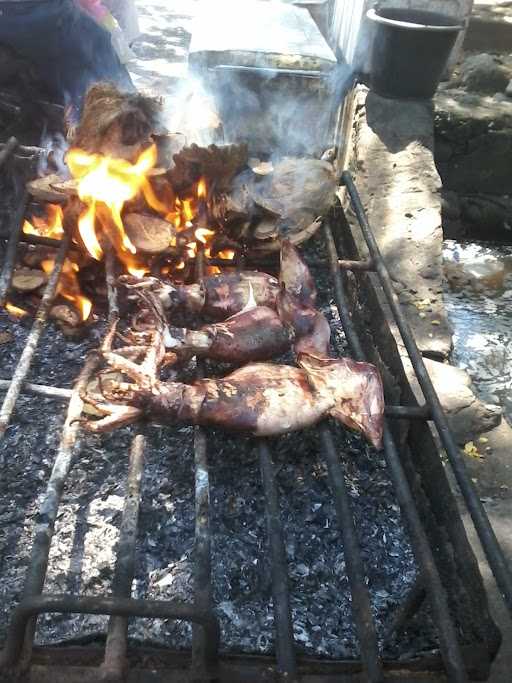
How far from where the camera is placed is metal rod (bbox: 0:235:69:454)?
6.40ft

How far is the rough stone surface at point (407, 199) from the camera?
3.35 m

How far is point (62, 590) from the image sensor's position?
1901mm

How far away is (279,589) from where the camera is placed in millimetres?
1602

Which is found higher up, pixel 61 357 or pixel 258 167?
pixel 258 167

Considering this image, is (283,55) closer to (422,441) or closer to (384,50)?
(384,50)

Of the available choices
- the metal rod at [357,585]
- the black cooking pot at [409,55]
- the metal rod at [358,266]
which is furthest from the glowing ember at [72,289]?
the black cooking pot at [409,55]

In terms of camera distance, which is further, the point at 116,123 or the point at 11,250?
the point at 116,123

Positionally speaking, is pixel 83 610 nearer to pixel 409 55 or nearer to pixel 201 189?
pixel 201 189

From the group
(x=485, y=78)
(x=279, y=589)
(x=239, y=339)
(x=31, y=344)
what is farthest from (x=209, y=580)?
(x=485, y=78)

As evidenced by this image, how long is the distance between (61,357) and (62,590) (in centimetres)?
117

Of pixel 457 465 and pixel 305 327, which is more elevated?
pixel 305 327

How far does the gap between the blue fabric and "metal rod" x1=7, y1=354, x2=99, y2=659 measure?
9.30 feet

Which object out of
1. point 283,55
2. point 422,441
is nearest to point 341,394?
point 422,441

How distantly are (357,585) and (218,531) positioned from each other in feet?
2.22
